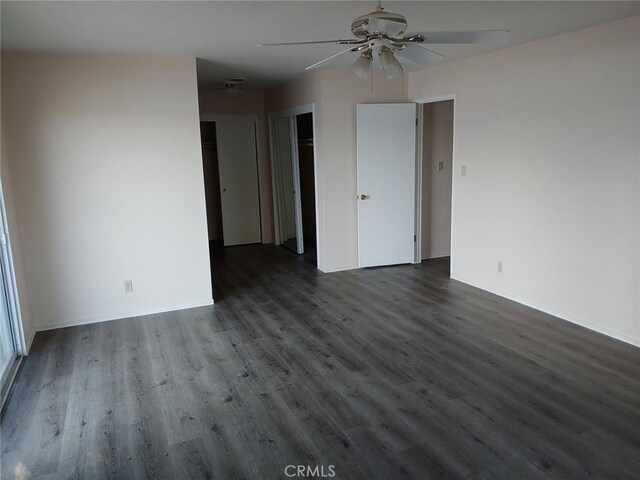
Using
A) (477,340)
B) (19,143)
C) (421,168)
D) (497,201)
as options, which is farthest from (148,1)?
(421,168)

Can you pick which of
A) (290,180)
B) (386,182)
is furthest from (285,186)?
(386,182)

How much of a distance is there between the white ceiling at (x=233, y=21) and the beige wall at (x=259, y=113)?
299 cm

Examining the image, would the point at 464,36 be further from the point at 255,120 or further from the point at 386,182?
the point at 255,120

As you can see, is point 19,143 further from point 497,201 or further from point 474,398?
point 497,201

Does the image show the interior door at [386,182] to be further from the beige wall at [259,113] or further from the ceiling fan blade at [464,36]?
the ceiling fan blade at [464,36]

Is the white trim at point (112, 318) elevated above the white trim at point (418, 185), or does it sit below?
below

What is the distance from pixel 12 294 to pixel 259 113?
15.5 ft

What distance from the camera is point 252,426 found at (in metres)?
2.71

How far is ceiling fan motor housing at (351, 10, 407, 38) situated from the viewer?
219 cm

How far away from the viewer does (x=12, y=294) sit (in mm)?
3621

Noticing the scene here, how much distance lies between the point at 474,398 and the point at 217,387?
1.64 meters

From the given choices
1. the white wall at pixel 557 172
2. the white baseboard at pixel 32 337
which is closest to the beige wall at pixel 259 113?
the white wall at pixel 557 172

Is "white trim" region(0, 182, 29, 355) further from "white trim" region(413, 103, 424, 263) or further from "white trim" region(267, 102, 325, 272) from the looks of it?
"white trim" region(413, 103, 424, 263)

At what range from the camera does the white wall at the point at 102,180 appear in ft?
13.3
